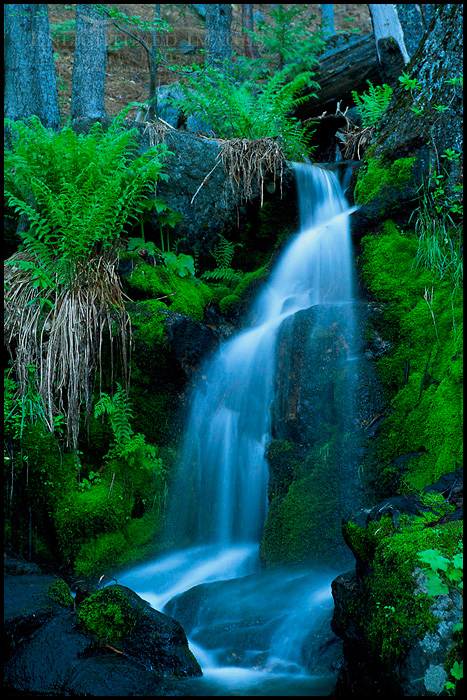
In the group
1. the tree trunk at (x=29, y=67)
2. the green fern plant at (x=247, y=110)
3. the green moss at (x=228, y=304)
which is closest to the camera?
the green moss at (x=228, y=304)

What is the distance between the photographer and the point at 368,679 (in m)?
2.39

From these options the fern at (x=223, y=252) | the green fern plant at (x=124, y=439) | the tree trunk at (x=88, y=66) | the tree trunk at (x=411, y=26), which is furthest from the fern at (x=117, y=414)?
the tree trunk at (x=411, y=26)

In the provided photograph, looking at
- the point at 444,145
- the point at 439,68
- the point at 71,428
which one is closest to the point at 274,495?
the point at 71,428

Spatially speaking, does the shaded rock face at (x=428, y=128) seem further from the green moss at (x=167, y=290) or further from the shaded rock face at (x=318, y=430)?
the green moss at (x=167, y=290)

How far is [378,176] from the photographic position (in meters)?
5.67

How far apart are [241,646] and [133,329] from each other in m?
3.11

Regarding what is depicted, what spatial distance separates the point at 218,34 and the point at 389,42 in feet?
11.9

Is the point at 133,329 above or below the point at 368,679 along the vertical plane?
above

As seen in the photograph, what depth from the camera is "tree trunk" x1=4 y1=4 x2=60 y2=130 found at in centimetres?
736

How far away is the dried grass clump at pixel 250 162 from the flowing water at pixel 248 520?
440mm

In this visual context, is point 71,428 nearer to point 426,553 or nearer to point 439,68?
point 426,553

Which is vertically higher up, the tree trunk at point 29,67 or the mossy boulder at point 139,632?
the tree trunk at point 29,67

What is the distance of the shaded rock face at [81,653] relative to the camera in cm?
265

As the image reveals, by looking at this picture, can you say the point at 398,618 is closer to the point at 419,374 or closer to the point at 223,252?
the point at 419,374
